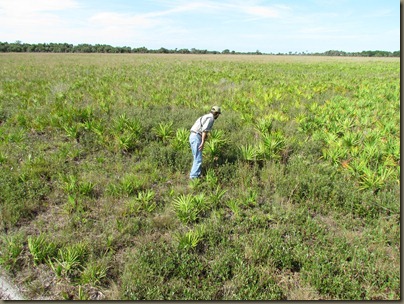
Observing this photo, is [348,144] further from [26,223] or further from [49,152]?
[49,152]

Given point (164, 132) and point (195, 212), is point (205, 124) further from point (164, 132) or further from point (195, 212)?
point (164, 132)

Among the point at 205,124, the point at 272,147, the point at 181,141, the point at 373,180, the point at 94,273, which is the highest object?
the point at 205,124

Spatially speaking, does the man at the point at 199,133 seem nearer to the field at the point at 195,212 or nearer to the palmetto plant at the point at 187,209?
the field at the point at 195,212

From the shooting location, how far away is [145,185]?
5.66m

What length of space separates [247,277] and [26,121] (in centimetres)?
883

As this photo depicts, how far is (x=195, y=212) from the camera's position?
4660 mm

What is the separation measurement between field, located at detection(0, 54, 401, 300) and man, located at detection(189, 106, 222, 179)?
1.23 ft

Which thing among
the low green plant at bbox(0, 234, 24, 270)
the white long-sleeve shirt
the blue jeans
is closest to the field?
the low green plant at bbox(0, 234, 24, 270)

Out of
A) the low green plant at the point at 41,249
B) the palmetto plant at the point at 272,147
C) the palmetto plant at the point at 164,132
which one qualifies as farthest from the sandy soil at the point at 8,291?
the palmetto plant at the point at 272,147

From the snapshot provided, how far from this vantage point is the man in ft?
17.8

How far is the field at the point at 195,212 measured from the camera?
345 centimetres

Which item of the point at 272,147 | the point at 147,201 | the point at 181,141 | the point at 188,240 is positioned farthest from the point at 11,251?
the point at 272,147

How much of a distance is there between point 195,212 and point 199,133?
1.74 m

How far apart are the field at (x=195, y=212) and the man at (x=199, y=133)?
1.23 ft
